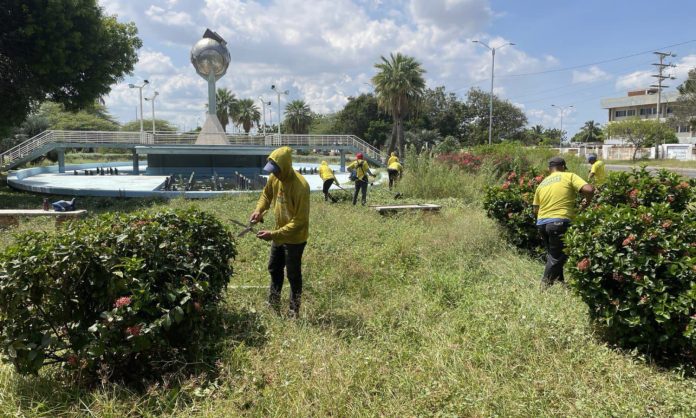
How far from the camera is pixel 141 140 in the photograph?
2794 cm

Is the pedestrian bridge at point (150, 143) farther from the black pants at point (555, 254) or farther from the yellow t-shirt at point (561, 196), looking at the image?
the black pants at point (555, 254)

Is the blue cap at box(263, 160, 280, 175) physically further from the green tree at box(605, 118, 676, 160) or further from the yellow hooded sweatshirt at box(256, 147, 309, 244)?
the green tree at box(605, 118, 676, 160)

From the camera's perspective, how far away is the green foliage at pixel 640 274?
3281 millimetres

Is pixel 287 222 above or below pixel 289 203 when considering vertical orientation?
below

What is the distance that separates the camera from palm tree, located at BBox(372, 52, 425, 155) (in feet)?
124

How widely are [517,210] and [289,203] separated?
4411mm

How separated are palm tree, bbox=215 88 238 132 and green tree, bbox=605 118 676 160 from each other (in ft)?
150

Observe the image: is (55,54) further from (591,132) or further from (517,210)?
(591,132)

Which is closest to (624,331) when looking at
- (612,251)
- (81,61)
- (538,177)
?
(612,251)

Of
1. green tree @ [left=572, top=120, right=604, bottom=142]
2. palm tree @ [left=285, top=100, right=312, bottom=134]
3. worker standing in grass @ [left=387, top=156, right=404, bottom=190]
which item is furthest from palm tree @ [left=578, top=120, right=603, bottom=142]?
worker standing in grass @ [left=387, top=156, right=404, bottom=190]

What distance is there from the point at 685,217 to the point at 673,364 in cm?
123

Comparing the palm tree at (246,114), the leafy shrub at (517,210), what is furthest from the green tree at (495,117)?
the leafy shrub at (517,210)

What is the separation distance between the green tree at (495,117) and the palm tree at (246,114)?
29.7 m

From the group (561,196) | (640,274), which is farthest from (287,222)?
(561,196)
